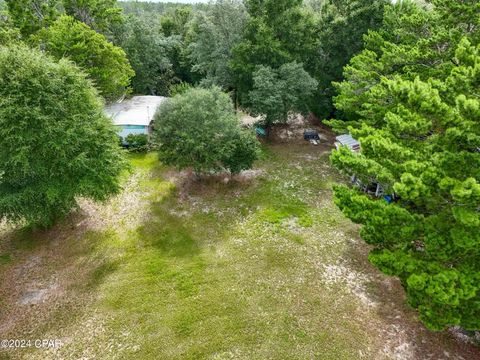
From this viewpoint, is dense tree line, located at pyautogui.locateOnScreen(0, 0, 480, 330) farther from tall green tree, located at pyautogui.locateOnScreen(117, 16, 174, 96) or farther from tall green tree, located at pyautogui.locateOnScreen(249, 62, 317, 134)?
tall green tree, located at pyautogui.locateOnScreen(117, 16, 174, 96)

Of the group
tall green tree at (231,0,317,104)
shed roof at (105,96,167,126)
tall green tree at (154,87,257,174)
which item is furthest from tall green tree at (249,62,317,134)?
shed roof at (105,96,167,126)

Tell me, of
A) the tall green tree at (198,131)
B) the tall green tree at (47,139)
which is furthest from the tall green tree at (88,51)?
the tall green tree at (47,139)

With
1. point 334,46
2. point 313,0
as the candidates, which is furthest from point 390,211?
point 313,0

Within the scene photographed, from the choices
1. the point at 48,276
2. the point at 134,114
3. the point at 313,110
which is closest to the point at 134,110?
the point at 134,114

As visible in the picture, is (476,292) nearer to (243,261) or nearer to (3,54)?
(243,261)

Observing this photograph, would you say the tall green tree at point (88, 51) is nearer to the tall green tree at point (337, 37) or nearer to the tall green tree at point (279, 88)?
the tall green tree at point (279, 88)

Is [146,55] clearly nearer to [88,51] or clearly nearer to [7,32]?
[88,51]
